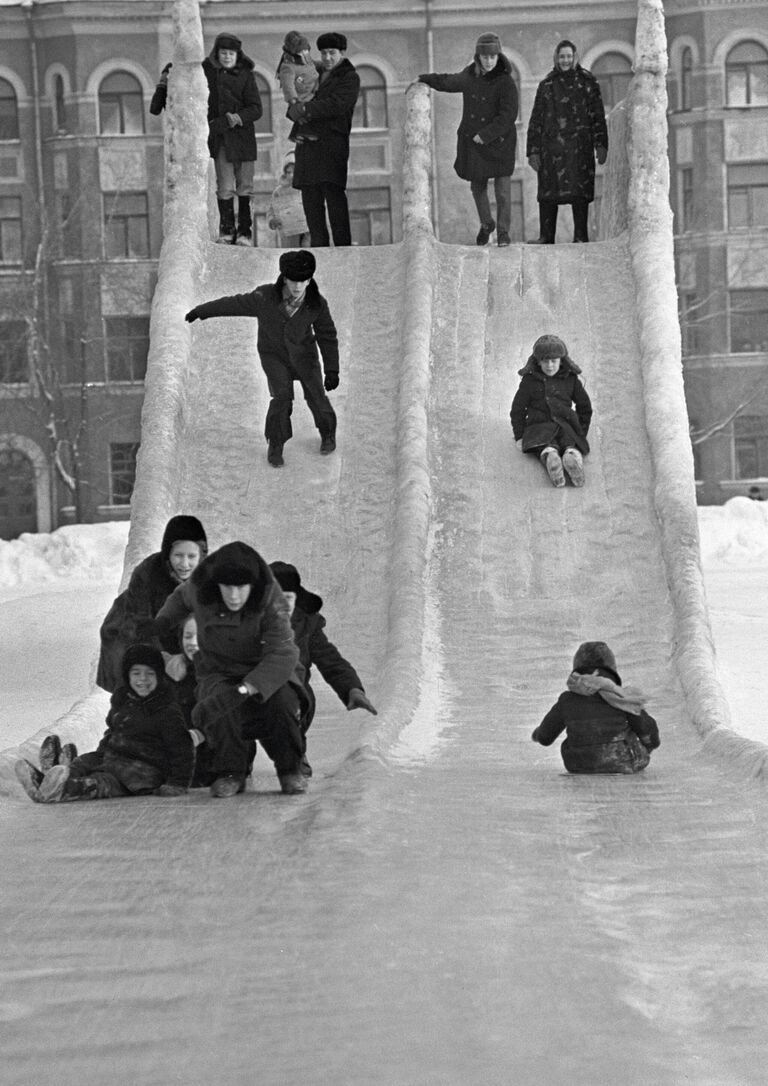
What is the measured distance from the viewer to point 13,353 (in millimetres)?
42625

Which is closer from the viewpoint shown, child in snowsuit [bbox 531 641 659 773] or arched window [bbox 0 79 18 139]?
child in snowsuit [bbox 531 641 659 773]

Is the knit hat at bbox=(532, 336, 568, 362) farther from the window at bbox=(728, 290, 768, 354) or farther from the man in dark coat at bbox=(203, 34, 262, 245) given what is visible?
the window at bbox=(728, 290, 768, 354)

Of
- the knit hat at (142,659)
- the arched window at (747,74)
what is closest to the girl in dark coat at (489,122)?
the knit hat at (142,659)

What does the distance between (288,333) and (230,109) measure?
3.96 metres

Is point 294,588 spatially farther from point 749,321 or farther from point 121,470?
point 749,321

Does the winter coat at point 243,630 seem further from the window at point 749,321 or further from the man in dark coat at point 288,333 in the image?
the window at point 749,321

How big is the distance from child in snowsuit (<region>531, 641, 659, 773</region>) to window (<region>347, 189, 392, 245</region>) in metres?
34.5

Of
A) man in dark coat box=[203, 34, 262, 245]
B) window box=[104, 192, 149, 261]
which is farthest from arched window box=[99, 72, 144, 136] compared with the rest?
man in dark coat box=[203, 34, 262, 245]

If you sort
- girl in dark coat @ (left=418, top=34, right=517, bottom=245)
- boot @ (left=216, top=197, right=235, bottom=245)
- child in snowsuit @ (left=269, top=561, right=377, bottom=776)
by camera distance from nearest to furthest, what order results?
1. child in snowsuit @ (left=269, top=561, right=377, bottom=776)
2. girl in dark coat @ (left=418, top=34, right=517, bottom=245)
3. boot @ (left=216, top=197, right=235, bottom=245)

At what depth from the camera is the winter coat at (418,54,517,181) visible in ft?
54.5

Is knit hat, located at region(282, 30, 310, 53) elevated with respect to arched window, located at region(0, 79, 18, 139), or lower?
lower

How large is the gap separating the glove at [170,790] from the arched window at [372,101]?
35.7 m

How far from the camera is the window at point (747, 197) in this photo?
4328 centimetres

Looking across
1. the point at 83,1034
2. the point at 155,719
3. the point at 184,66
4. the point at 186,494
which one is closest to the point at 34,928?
the point at 83,1034
